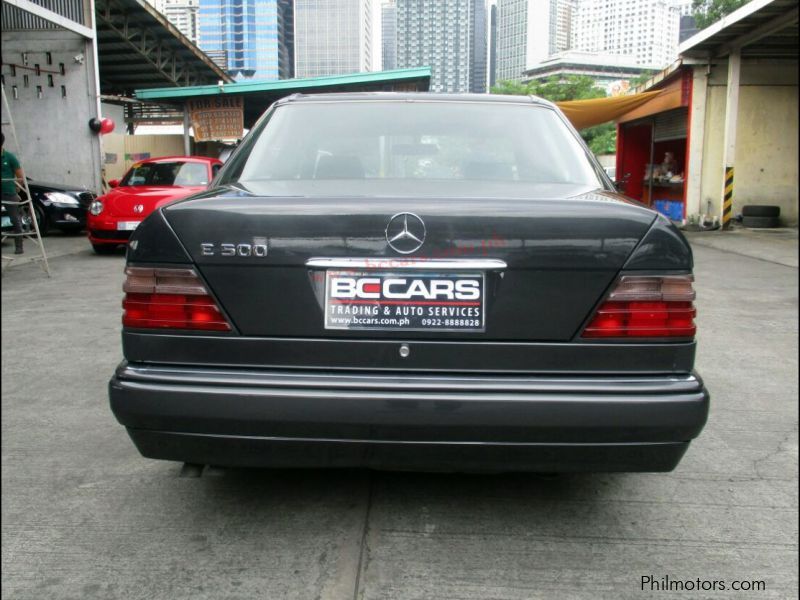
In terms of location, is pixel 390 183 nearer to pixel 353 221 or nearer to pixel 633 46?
pixel 353 221

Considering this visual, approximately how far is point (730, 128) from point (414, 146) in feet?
46.4

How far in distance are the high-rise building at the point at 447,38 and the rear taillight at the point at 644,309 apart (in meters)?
3.51

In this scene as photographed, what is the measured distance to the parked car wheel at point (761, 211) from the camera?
15742 millimetres

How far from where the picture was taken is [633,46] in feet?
30.1

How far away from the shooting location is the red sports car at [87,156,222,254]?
405 inches

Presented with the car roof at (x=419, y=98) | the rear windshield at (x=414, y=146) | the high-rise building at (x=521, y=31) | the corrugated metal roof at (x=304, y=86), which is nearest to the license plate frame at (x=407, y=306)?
the rear windshield at (x=414, y=146)

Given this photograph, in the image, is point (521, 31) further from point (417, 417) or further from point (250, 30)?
point (417, 417)

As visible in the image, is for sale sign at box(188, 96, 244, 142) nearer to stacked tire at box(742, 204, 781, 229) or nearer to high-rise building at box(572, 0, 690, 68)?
high-rise building at box(572, 0, 690, 68)

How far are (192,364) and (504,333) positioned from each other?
3.06 feet

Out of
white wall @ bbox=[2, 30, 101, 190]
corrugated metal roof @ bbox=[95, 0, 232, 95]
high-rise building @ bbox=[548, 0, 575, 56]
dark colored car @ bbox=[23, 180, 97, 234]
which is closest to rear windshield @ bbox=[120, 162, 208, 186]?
dark colored car @ bbox=[23, 180, 97, 234]

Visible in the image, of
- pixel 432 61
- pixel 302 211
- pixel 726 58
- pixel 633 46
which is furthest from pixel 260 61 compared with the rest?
pixel 726 58

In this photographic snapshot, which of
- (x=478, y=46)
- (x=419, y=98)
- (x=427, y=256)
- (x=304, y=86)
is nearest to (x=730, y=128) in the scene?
(x=304, y=86)
